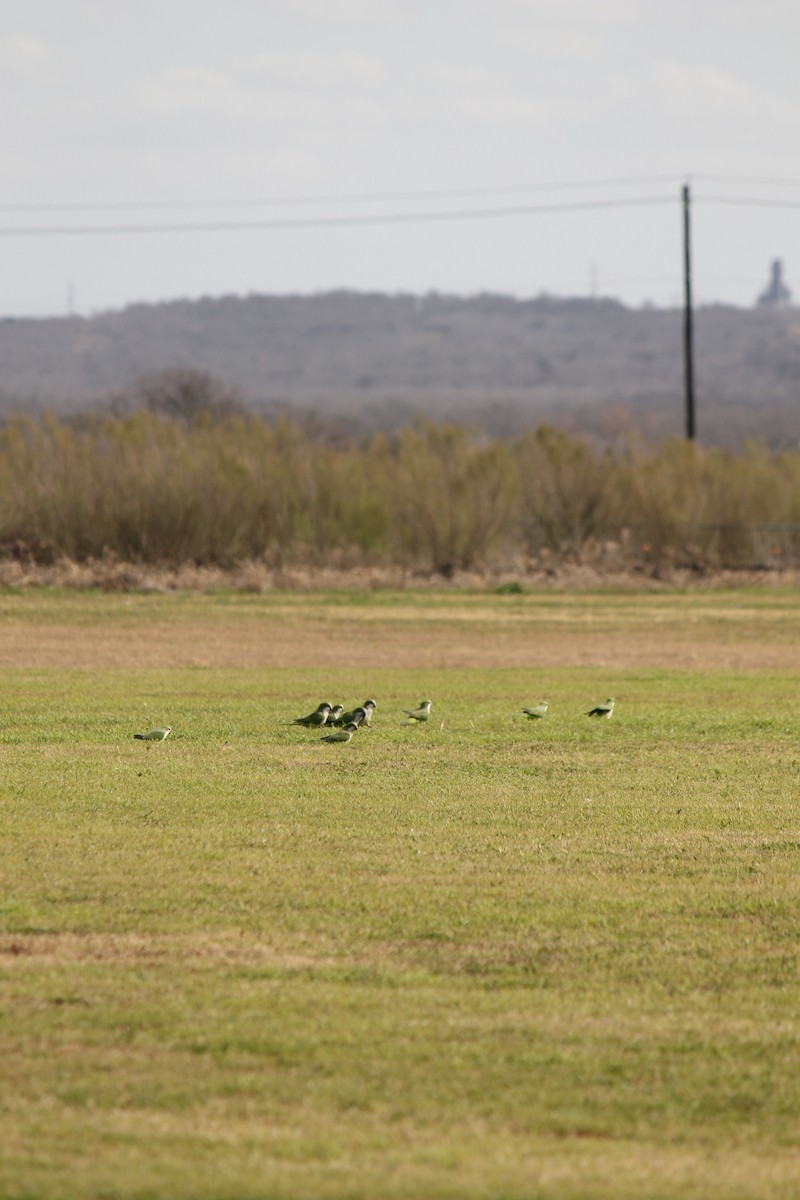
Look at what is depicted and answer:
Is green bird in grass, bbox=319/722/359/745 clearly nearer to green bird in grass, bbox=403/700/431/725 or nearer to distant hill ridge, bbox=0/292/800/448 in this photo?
green bird in grass, bbox=403/700/431/725

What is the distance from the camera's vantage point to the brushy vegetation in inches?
1259

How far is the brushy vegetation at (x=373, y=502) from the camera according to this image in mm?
31984

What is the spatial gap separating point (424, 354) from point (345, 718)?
17132 cm

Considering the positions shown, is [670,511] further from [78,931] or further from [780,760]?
[78,931]

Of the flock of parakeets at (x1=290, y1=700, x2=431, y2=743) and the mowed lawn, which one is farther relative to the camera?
the flock of parakeets at (x1=290, y1=700, x2=431, y2=743)

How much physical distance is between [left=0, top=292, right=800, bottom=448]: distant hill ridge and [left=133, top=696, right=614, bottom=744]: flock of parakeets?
12312 cm

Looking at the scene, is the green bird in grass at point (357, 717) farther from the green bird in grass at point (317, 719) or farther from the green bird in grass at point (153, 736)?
the green bird in grass at point (153, 736)

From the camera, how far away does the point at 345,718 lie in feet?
44.1

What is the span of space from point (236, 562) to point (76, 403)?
90186 millimetres

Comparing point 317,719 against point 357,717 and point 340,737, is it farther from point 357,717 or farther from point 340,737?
point 340,737

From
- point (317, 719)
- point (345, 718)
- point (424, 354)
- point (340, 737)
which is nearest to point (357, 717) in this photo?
point (345, 718)

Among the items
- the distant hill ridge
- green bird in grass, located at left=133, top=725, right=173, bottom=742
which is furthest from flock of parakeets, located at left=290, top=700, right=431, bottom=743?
the distant hill ridge

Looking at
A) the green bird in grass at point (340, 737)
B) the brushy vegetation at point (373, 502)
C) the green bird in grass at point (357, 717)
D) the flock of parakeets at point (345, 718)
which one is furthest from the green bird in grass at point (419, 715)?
the brushy vegetation at point (373, 502)

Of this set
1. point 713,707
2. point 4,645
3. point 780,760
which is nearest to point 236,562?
point 4,645
